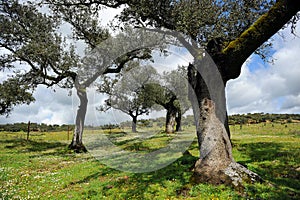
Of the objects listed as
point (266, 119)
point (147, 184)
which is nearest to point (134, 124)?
point (147, 184)

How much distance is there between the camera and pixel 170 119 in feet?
148

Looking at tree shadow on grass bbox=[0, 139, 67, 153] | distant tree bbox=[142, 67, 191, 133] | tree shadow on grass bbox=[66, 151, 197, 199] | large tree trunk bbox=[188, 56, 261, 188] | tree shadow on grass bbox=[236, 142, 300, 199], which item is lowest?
tree shadow on grass bbox=[0, 139, 67, 153]

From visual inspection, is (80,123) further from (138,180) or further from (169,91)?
(169,91)

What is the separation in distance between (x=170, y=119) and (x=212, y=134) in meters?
34.6

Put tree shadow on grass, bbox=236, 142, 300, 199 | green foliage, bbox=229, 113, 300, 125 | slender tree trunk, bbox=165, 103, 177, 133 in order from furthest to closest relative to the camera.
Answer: green foliage, bbox=229, 113, 300, 125 < slender tree trunk, bbox=165, 103, 177, 133 < tree shadow on grass, bbox=236, 142, 300, 199

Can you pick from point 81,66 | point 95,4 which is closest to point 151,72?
point 81,66

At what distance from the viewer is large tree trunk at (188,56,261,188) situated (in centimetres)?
966

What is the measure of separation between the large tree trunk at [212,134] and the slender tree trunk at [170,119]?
3258 cm

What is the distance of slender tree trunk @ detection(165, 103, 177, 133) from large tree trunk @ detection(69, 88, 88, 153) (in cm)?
2120

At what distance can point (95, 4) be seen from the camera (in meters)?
17.3

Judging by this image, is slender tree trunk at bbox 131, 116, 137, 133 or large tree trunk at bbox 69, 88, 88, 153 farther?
slender tree trunk at bbox 131, 116, 137, 133

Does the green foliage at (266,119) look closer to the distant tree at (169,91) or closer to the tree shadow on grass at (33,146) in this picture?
the distant tree at (169,91)

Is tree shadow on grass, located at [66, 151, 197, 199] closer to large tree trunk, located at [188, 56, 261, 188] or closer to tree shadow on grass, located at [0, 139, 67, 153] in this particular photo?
large tree trunk, located at [188, 56, 261, 188]

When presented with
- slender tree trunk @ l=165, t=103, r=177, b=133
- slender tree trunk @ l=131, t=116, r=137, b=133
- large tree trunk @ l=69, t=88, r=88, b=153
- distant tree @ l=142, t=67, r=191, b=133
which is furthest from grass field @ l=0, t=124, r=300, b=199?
slender tree trunk @ l=131, t=116, r=137, b=133
